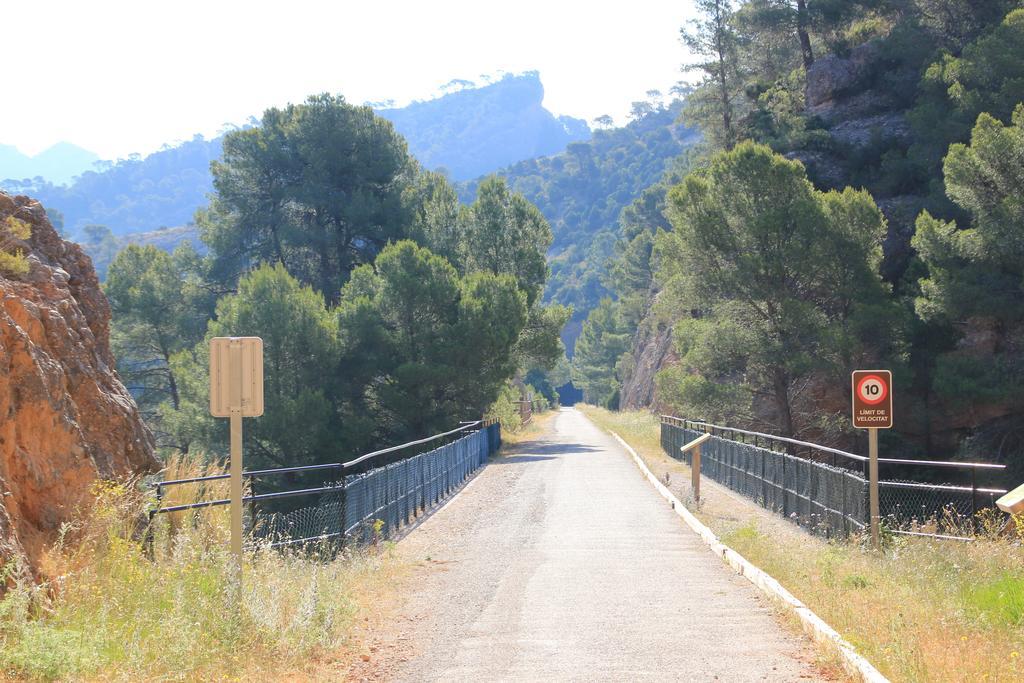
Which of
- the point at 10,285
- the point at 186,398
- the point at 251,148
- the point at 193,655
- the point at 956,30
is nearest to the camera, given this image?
the point at 193,655

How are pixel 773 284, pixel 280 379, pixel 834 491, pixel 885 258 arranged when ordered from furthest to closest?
pixel 885 258
pixel 280 379
pixel 773 284
pixel 834 491

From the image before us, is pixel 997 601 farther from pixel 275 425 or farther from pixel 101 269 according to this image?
pixel 101 269

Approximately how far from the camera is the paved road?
24.2ft

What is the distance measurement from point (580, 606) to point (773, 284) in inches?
1012

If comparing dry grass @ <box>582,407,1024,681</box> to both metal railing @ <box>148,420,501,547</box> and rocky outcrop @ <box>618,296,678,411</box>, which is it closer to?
metal railing @ <box>148,420,501,547</box>

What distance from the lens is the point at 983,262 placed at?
28.6 meters

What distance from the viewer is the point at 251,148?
47.9 meters

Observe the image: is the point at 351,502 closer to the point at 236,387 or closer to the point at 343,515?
the point at 343,515

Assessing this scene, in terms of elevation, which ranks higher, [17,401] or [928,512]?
[17,401]

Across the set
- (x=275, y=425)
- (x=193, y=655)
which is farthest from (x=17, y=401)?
(x=275, y=425)

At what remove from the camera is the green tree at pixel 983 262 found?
90.5 ft

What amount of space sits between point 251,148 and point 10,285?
133ft

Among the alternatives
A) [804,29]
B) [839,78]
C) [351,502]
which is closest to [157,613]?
[351,502]

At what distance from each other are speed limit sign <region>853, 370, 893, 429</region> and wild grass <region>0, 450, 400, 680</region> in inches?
279
